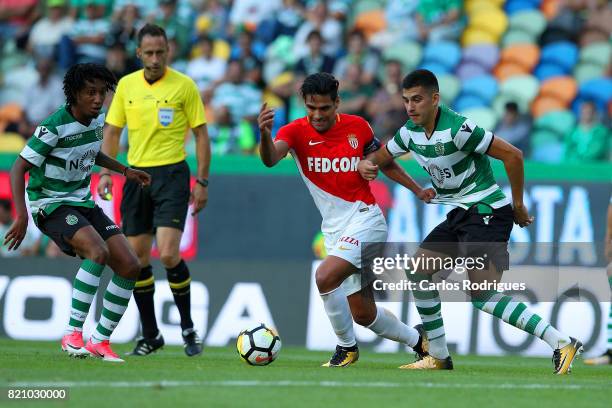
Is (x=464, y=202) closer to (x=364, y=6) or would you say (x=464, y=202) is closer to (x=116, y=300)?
(x=116, y=300)

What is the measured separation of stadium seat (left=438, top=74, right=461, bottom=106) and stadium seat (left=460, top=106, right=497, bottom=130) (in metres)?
0.43

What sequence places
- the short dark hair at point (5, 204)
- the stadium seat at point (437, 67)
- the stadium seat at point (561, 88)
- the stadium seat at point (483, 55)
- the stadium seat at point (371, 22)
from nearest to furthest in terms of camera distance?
the short dark hair at point (5, 204) → the stadium seat at point (561, 88) → the stadium seat at point (437, 67) → the stadium seat at point (483, 55) → the stadium seat at point (371, 22)

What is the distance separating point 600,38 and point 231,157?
603 cm

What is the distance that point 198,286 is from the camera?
13.0 meters

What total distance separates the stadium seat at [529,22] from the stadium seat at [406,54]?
145 cm

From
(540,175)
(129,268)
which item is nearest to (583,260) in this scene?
(540,175)

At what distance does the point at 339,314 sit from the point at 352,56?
27.5 feet

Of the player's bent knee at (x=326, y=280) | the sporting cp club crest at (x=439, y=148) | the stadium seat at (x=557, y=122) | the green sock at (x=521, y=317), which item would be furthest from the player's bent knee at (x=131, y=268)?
the stadium seat at (x=557, y=122)

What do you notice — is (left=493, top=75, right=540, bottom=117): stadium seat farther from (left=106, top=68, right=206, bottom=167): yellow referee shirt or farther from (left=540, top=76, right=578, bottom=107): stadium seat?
(left=106, top=68, right=206, bottom=167): yellow referee shirt

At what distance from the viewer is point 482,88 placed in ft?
54.3

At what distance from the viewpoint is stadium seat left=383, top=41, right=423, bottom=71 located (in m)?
17.1

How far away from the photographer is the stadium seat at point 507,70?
16734mm

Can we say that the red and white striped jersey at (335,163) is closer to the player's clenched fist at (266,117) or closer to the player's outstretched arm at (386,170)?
the player's outstretched arm at (386,170)

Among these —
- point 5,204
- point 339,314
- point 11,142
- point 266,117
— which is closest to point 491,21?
point 11,142
